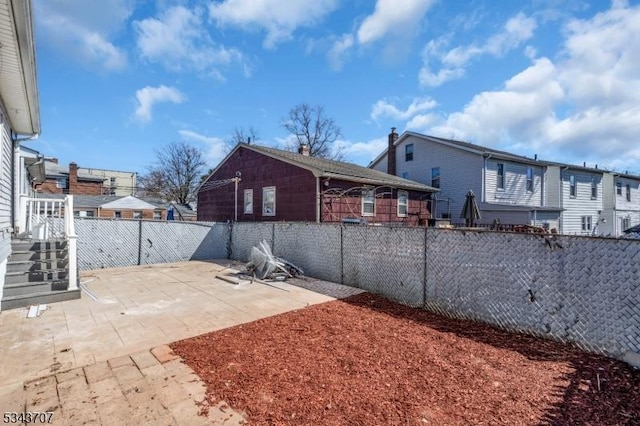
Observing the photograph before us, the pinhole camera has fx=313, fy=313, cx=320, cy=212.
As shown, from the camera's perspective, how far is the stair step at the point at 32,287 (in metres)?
5.57

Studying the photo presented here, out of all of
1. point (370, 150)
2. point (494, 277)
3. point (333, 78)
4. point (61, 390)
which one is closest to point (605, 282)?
point (494, 277)

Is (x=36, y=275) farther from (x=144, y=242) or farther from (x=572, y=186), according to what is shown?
(x=572, y=186)

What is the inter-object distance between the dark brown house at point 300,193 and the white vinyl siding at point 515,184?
3.36 meters

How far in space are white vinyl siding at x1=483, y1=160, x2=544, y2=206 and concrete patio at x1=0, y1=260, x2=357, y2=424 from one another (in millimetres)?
13947

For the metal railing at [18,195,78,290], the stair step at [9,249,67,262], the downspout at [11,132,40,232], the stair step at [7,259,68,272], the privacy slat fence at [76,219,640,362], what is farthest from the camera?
the downspout at [11,132,40,232]

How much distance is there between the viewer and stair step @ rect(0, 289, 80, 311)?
5.38 metres

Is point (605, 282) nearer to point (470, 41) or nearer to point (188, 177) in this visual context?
point (470, 41)

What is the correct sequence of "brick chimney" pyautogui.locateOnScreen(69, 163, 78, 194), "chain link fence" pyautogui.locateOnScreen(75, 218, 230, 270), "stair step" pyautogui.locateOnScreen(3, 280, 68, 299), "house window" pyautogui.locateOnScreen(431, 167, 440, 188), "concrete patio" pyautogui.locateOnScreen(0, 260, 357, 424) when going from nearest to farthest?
1. "concrete patio" pyautogui.locateOnScreen(0, 260, 357, 424)
2. "stair step" pyautogui.locateOnScreen(3, 280, 68, 299)
3. "chain link fence" pyautogui.locateOnScreen(75, 218, 230, 270)
4. "house window" pyautogui.locateOnScreen(431, 167, 440, 188)
5. "brick chimney" pyautogui.locateOnScreen(69, 163, 78, 194)

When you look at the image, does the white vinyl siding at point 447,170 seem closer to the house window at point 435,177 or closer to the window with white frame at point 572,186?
the house window at point 435,177

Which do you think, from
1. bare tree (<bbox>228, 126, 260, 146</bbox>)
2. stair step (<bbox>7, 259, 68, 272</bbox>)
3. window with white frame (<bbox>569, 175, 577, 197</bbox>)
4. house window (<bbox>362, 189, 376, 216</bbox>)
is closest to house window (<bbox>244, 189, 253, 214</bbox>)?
house window (<bbox>362, 189, 376, 216</bbox>)

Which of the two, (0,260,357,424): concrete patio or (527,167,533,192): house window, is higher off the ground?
(527,167,533,192): house window

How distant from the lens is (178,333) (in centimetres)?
437

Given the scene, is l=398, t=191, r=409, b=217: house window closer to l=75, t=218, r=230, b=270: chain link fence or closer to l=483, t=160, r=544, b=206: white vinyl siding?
l=483, t=160, r=544, b=206: white vinyl siding

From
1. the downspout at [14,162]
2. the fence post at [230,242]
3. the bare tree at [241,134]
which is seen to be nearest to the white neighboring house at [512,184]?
the fence post at [230,242]
